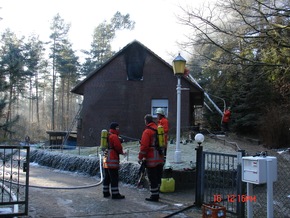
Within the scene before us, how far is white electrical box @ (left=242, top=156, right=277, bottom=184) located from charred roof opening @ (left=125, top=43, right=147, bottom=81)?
19871 mm

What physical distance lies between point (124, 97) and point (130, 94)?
0.53 metres

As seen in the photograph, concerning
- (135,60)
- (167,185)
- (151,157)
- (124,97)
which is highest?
(135,60)

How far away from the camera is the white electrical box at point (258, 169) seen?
5.25m

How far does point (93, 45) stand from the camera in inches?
1978

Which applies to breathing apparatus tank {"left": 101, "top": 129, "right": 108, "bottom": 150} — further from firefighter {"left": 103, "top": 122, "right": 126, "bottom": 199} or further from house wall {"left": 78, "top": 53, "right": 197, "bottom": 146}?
house wall {"left": 78, "top": 53, "right": 197, "bottom": 146}

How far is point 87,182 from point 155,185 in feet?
11.9

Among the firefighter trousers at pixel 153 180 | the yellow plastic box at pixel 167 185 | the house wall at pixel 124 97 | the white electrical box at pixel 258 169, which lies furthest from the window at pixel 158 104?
the white electrical box at pixel 258 169

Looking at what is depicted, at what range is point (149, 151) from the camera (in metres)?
7.69

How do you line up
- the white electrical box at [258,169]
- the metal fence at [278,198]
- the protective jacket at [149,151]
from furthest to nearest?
the protective jacket at [149,151] → the metal fence at [278,198] → the white electrical box at [258,169]

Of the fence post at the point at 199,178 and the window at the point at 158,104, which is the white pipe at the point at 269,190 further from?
the window at the point at 158,104

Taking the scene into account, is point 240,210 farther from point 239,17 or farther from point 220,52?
point 220,52

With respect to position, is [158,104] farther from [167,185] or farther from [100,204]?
[100,204]

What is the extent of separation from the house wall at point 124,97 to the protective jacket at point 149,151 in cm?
1588

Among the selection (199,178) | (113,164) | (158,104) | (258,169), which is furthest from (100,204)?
(158,104)
